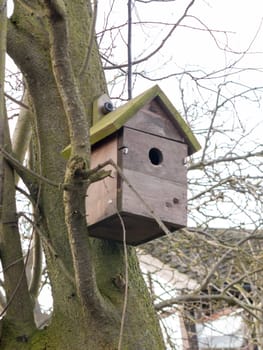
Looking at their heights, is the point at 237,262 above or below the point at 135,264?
above

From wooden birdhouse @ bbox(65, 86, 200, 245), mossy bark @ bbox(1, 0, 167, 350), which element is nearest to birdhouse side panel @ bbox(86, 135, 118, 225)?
wooden birdhouse @ bbox(65, 86, 200, 245)

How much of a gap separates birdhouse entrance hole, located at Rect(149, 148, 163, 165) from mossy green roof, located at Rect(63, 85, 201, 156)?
0.14 metres

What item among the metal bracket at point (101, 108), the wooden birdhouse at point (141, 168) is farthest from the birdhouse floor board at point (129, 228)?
the metal bracket at point (101, 108)

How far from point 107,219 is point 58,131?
0.43 meters

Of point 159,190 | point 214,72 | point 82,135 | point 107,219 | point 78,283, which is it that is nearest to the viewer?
point 82,135

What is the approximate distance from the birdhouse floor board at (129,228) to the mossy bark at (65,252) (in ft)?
0.22

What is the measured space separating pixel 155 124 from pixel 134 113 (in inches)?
4.5

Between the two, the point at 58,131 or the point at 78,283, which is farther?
the point at 58,131

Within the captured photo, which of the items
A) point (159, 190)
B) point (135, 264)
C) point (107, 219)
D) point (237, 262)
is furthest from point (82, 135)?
point (237, 262)

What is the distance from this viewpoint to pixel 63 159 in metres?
2.24

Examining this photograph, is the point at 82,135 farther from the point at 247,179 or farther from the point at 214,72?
the point at 247,179

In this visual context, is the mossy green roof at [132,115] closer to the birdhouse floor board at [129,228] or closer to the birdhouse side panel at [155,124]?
the birdhouse side panel at [155,124]

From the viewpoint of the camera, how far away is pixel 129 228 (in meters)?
2.12

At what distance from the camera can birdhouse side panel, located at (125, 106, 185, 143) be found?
216cm
